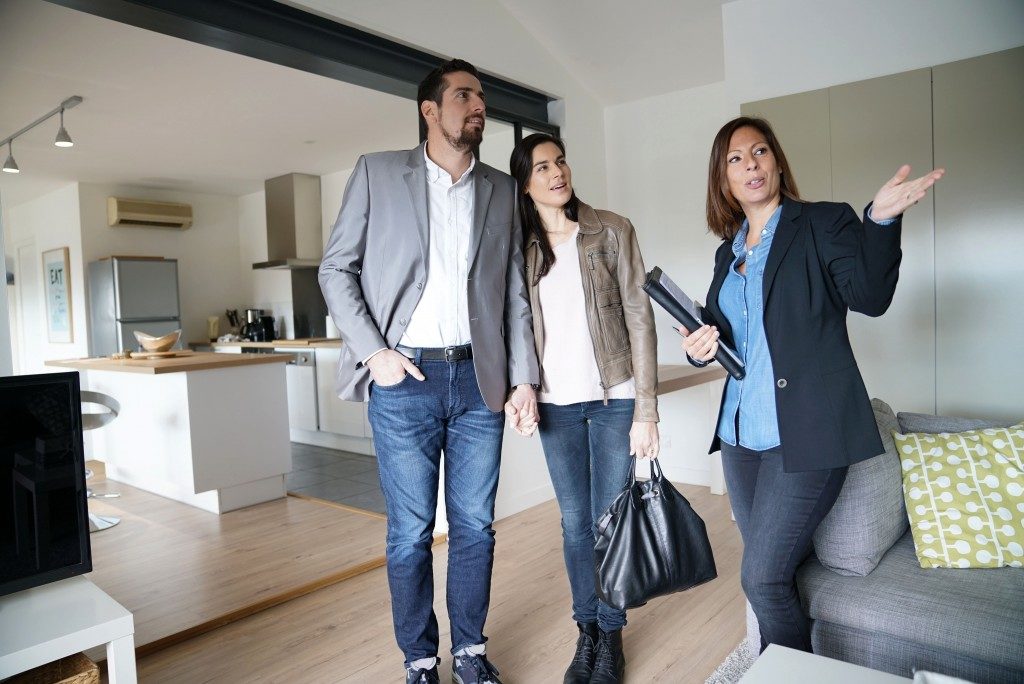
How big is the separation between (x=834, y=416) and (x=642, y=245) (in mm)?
2875

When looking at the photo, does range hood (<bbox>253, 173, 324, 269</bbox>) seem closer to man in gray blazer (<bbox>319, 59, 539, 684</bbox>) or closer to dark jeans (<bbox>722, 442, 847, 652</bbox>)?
man in gray blazer (<bbox>319, 59, 539, 684</bbox>)

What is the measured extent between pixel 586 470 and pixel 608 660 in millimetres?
528

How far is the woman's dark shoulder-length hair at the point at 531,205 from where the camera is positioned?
185 centimetres

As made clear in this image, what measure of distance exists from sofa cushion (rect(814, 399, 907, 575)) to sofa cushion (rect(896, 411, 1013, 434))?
0.28 metres

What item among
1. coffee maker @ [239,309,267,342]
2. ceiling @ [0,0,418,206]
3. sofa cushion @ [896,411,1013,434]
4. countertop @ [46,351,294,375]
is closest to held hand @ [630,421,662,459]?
sofa cushion @ [896,411,1013,434]

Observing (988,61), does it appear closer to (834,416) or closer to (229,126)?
(834,416)

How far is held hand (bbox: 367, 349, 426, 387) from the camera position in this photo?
1.67 meters

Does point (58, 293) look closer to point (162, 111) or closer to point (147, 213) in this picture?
point (162, 111)

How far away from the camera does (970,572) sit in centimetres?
169

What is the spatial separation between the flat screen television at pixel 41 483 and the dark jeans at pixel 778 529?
60.1 inches

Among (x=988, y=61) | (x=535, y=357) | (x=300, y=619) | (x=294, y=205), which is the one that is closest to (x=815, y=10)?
(x=988, y=61)

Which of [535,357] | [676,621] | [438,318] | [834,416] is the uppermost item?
[438,318]

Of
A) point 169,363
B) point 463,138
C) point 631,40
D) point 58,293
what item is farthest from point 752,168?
point 58,293

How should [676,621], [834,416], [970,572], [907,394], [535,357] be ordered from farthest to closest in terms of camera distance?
1. [907,394]
2. [676,621]
3. [535,357]
4. [970,572]
5. [834,416]
